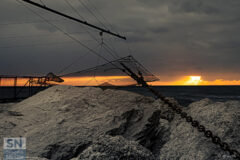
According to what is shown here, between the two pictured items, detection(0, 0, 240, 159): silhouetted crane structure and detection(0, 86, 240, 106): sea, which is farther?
detection(0, 86, 240, 106): sea

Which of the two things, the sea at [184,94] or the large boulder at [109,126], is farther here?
the sea at [184,94]

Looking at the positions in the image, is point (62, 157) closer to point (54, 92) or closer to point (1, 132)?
point (1, 132)

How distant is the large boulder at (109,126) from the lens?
4.07 m

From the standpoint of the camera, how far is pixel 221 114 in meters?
4.84

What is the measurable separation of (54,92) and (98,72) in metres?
3.00

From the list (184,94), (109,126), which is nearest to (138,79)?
(109,126)

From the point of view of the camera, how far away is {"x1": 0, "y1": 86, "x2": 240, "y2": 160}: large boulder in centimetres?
407

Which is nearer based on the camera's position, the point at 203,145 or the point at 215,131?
the point at 203,145

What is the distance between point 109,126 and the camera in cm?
446

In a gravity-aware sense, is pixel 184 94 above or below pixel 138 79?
below

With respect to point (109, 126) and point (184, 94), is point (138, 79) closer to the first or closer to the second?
point (109, 126)

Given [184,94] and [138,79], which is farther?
[184,94]

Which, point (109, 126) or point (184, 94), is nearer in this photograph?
point (109, 126)

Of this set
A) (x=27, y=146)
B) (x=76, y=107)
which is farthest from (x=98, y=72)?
(x=27, y=146)
